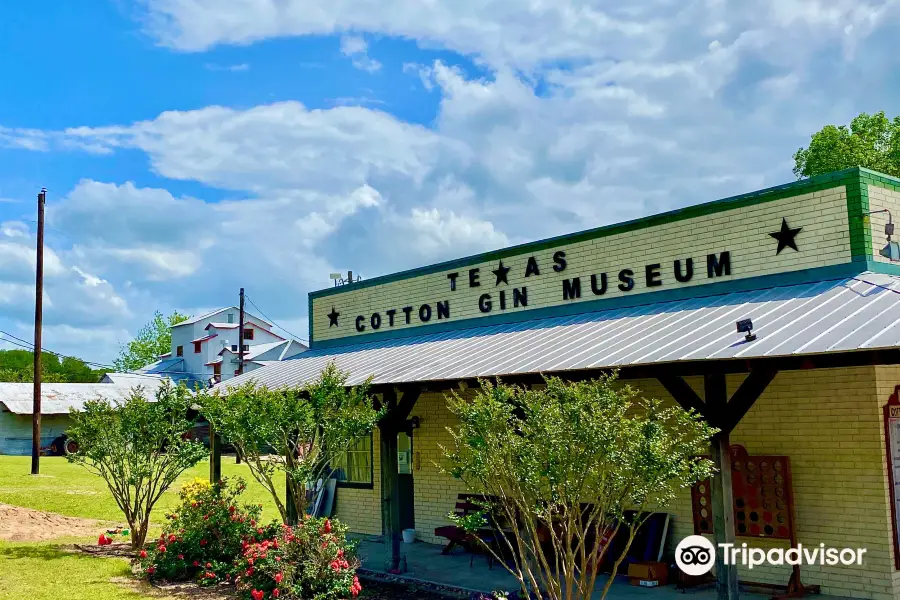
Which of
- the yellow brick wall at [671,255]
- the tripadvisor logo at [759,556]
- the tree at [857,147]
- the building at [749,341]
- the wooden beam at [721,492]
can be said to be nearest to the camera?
the wooden beam at [721,492]

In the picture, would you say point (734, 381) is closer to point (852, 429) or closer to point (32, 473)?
point (852, 429)

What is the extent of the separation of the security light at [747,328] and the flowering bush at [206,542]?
22.9 ft

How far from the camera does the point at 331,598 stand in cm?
982

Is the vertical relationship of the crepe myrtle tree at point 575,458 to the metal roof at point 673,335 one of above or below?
below

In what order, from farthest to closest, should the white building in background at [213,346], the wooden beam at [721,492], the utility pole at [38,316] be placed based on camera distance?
the white building in background at [213,346] → the utility pole at [38,316] → the wooden beam at [721,492]

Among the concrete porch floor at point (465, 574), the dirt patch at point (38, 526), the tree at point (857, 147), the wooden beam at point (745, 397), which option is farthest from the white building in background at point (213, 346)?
the wooden beam at point (745, 397)

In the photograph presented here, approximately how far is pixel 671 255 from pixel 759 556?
4186mm

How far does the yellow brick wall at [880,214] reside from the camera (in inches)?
381

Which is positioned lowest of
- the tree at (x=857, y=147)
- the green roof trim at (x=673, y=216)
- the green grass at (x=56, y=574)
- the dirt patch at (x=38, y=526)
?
the green grass at (x=56, y=574)

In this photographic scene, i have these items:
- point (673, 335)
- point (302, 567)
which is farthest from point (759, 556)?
point (302, 567)

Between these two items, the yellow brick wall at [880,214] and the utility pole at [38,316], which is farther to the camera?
the utility pole at [38,316]

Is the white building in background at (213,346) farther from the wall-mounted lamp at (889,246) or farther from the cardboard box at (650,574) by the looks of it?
the wall-mounted lamp at (889,246)

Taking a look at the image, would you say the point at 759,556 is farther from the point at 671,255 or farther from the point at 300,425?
the point at 300,425

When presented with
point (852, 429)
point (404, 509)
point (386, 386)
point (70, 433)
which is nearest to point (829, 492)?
point (852, 429)
